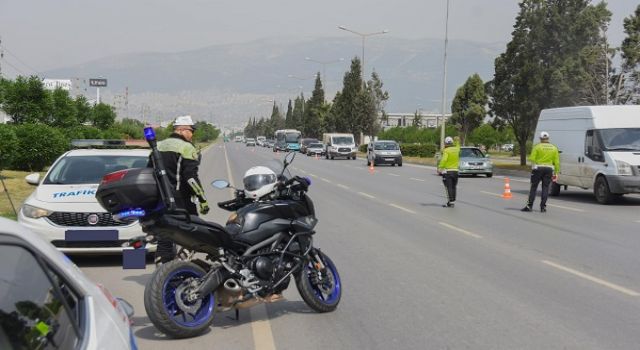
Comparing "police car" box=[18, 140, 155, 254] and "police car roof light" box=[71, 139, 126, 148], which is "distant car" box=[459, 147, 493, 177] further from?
"police car" box=[18, 140, 155, 254]

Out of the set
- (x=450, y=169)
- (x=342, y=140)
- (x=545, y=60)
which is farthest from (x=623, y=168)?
(x=342, y=140)

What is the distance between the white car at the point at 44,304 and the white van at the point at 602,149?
17748 millimetres

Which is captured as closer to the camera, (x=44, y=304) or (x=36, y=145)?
(x=44, y=304)

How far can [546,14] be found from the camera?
128ft

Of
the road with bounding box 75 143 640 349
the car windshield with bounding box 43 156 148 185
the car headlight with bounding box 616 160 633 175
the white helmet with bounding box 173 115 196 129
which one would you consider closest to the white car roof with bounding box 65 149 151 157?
the car windshield with bounding box 43 156 148 185

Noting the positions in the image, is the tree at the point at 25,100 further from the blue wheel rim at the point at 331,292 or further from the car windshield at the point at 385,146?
the blue wheel rim at the point at 331,292

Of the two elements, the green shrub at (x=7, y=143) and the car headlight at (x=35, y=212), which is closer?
the car headlight at (x=35, y=212)

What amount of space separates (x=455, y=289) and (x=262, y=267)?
261 centimetres

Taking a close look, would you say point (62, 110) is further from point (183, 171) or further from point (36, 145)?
point (183, 171)

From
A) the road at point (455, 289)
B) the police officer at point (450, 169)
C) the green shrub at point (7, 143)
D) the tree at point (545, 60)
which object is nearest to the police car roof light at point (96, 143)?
the road at point (455, 289)

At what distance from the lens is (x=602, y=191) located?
757 inches

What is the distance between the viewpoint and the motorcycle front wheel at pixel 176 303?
5.55m

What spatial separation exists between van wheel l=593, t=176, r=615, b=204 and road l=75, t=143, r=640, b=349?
11.5 feet

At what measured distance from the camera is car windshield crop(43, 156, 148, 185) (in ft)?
33.4
